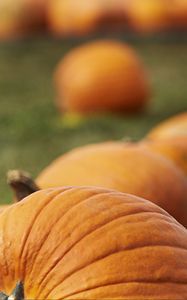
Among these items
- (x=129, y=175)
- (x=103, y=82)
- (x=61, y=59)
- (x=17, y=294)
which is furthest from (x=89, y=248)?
(x=61, y=59)

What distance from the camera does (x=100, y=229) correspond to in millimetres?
1587

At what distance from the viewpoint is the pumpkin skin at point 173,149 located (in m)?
3.14

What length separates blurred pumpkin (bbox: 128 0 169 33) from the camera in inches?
318

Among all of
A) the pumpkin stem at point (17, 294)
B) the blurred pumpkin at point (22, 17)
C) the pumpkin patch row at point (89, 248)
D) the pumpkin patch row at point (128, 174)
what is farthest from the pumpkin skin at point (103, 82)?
the pumpkin stem at point (17, 294)

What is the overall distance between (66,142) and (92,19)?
330cm

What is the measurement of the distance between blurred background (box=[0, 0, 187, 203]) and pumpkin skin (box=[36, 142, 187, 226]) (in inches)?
58.4

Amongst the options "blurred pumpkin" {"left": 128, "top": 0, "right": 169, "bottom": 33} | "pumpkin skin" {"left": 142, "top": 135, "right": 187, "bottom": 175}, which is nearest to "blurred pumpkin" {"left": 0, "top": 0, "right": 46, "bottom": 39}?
"blurred pumpkin" {"left": 128, "top": 0, "right": 169, "bottom": 33}

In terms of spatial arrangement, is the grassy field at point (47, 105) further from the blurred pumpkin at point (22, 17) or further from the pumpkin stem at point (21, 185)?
the pumpkin stem at point (21, 185)

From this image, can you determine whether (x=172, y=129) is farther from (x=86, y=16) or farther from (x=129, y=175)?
(x=86, y=16)

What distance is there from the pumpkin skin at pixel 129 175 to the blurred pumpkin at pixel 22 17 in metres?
5.54

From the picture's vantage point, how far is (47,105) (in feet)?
20.1

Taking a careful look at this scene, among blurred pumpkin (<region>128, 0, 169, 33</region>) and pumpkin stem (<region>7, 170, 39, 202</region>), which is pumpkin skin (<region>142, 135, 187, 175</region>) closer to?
pumpkin stem (<region>7, 170, 39, 202</region>)

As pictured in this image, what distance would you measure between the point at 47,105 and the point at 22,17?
229cm

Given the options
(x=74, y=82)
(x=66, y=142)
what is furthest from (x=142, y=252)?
(x=74, y=82)
